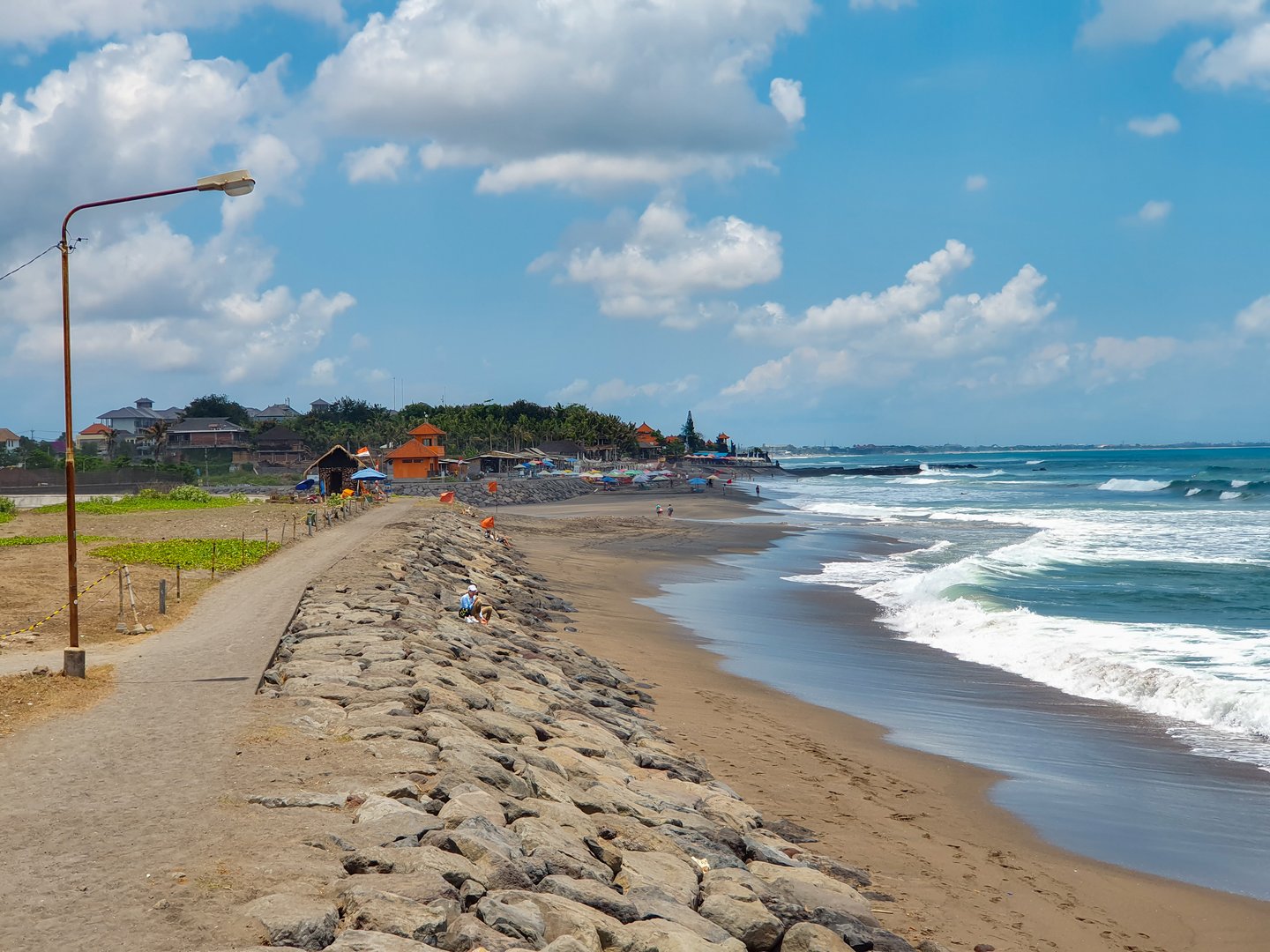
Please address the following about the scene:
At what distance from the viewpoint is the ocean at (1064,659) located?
40.1 ft

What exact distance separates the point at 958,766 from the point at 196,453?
327ft

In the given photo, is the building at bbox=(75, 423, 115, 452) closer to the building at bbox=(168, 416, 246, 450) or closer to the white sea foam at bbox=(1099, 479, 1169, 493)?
the building at bbox=(168, 416, 246, 450)

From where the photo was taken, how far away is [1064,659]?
19594 millimetres

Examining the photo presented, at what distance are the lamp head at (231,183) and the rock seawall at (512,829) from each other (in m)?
5.80

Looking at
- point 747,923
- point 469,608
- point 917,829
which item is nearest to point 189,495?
point 469,608

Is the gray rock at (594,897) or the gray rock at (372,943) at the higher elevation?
the gray rock at (372,943)

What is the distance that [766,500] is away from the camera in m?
80.7

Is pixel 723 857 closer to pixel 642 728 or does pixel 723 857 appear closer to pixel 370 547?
pixel 642 728

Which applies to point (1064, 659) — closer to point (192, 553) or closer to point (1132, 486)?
point (192, 553)

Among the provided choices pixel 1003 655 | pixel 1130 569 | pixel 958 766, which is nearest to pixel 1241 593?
pixel 1130 569

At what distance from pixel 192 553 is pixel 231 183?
17.2m

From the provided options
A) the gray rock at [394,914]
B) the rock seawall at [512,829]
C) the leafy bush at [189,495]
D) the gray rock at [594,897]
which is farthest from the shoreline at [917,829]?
the leafy bush at [189,495]

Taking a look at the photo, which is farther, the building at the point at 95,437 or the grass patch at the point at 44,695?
the building at the point at 95,437

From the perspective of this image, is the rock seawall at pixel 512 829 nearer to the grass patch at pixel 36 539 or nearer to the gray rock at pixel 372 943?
the gray rock at pixel 372 943
